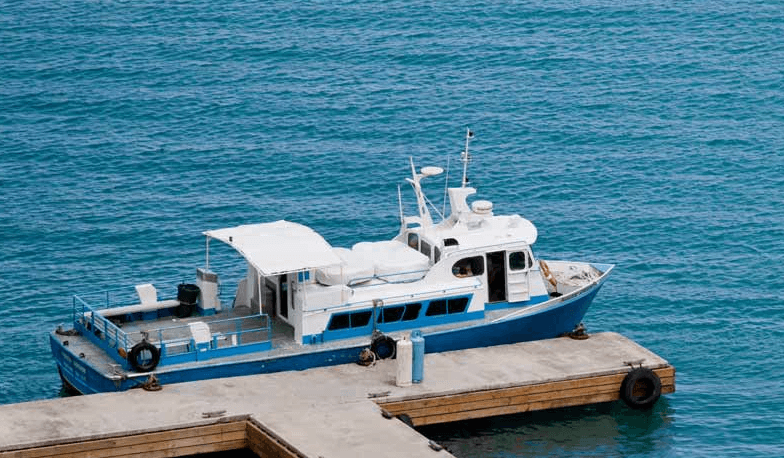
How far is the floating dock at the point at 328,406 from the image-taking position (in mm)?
39500

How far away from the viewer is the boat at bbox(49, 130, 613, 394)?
1730 inches

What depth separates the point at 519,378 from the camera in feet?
144

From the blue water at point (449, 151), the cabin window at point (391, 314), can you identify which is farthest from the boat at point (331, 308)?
the blue water at point (449, 151)

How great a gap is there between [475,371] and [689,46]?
126 feet

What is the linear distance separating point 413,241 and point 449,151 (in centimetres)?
1922

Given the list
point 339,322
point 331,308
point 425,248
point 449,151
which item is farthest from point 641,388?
point 449,151

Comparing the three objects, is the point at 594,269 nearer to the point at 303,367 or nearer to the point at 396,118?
the point at 303,367

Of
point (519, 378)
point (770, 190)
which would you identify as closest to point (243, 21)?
point (770, 190)

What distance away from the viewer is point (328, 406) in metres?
41.4

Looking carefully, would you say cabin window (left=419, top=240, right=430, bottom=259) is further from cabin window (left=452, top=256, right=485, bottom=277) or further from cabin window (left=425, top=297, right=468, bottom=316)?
cabin window (left=425, top=297, right=468, bottom=316)

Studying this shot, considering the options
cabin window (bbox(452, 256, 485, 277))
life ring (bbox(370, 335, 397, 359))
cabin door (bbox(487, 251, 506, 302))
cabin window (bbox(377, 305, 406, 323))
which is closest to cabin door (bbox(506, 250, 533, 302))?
cabin door (bbox(487, 251, 506, 302))

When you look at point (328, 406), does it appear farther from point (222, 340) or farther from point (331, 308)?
point (222, 340)

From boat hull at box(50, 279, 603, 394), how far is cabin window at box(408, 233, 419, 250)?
350cm

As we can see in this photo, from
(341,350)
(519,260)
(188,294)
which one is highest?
(519,260)
